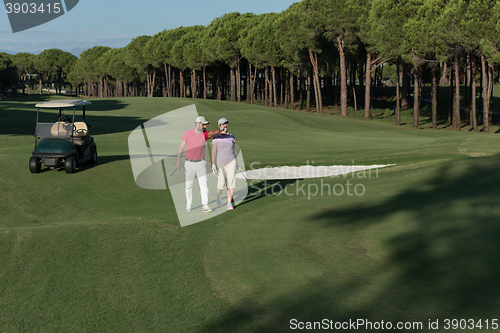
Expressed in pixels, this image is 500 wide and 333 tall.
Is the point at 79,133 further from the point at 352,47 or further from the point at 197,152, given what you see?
the point at 352,47

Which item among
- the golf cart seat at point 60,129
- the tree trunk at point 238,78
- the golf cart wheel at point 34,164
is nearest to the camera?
the golf cart wheel at point 34,164

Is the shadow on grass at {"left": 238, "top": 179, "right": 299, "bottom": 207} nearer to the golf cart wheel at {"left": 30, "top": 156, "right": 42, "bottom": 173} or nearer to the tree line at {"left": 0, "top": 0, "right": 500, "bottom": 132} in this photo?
the golf cart wheel at {"left": 30, "top": 156, "right": 42, "bottom": 173}

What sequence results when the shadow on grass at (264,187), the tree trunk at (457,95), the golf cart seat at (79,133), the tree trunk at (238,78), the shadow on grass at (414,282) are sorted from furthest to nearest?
the tree trunk at (238,78), the tree trunk at (457,95), the golf cart seat at (79,133), the shadow on grass at (264,187), the shadow on grass at (414,282)

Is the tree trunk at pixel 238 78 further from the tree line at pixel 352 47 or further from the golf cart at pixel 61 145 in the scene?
the golf cart at pixel 61 145

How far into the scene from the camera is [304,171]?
17469 mm

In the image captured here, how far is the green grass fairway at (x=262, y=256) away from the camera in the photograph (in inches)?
230

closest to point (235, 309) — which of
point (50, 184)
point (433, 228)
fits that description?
point (433, 228)

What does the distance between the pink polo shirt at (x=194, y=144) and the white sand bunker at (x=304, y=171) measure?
17.4 ft

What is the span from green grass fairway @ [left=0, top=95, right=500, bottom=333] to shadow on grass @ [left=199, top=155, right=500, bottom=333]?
1.0 inches

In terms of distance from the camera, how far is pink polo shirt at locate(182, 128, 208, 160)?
1101cm

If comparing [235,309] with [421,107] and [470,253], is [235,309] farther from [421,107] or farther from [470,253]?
[421,107]

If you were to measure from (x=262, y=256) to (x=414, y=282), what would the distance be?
9.06ft

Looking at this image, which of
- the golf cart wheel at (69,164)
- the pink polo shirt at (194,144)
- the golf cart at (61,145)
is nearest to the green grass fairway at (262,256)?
the golf cart wheel at (69,164)

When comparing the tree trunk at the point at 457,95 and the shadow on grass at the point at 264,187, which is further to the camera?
the tree trunk at the point at 457,95
